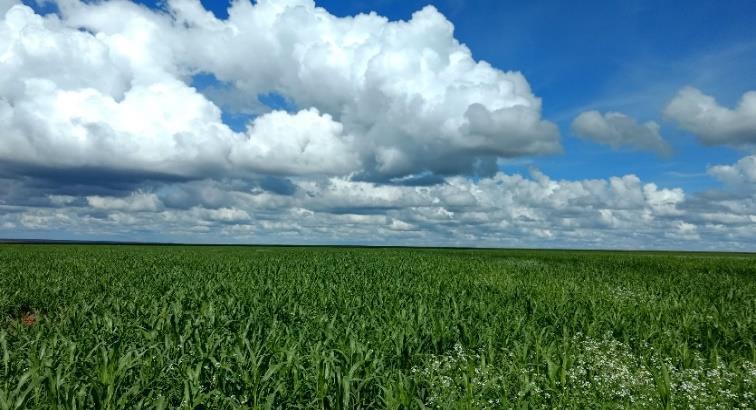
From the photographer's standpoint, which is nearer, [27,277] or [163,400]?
[163,400]

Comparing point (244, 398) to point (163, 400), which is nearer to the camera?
point (163, 400)

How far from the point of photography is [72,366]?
6.97m

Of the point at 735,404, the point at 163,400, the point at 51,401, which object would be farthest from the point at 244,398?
the point at 735,404

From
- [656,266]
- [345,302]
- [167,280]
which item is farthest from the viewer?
[656,266]

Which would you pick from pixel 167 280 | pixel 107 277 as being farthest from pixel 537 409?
pixel 107 277

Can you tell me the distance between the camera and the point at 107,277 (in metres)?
20.1

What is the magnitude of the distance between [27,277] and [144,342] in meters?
15.3

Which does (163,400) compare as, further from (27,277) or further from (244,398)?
(27,277)

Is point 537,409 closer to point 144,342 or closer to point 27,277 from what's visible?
point 144,342

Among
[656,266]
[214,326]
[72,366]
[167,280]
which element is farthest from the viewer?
[656,266]

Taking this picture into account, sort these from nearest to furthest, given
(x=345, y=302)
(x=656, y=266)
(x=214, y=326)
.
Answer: (x=214, y=326) → (x=345, y=302) → (x=656, y=266)

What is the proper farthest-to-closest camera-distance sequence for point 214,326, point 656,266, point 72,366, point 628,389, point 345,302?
1. point 656,266
2. point 345,302
3. point 214,326
4. point 72,366
5. point 628,389

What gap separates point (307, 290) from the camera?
1573 cm

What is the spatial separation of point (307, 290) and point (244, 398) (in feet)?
32.4
